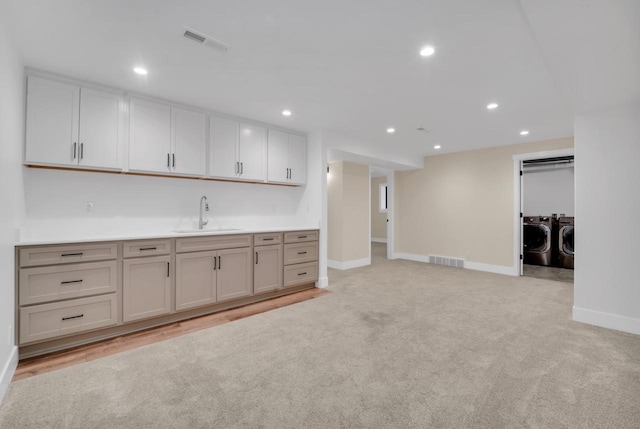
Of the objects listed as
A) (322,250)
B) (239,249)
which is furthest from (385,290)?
(239,249)

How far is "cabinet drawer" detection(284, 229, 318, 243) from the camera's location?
13.1 ft

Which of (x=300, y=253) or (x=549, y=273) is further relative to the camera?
(x=549, y=273)

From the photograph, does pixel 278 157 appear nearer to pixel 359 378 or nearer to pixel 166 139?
pixel 166 139

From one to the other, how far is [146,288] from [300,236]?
1.99 metres

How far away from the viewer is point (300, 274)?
13.6 feet

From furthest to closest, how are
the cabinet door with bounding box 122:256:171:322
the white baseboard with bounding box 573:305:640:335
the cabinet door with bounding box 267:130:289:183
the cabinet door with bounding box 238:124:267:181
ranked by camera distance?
the cabinet door with bounding box 267:130:289:183 → the cabinet door with bounding box 238:124:267:181 → the white baseboard with bounding box 573:305:640:335 → the cabinet door with bounding box 122:256:171:322

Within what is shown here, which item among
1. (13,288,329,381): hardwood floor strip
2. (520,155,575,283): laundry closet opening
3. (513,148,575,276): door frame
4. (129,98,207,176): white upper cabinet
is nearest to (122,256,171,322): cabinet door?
(13,288,329,381): hardwood floor strip

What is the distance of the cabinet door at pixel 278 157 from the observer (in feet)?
13.5

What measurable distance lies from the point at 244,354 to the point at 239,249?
55.7 inches

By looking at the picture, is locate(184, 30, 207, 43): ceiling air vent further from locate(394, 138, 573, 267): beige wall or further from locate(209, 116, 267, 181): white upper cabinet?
locate(394, 138, 573, 267): beige wall

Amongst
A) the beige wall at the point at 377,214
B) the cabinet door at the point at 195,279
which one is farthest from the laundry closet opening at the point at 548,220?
the cabinet door at the point at 195,279

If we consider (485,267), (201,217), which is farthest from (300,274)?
(485,267)

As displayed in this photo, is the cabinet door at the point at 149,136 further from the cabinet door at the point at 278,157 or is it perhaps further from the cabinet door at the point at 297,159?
the cabinet door at the point at 297,159

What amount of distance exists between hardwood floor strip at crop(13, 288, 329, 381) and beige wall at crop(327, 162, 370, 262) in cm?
235
